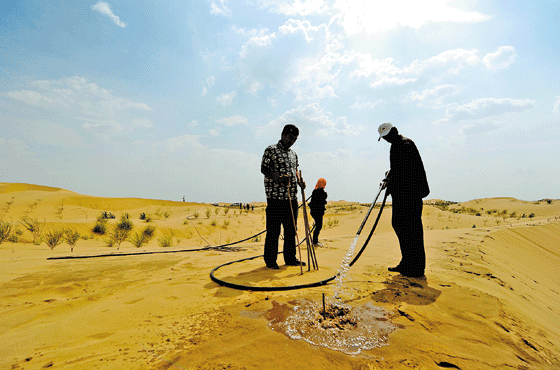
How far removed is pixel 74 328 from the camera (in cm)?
218

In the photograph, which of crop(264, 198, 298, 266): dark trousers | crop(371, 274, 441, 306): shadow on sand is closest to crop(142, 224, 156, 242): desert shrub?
crop(264, 198, 298, 266): dark trousers

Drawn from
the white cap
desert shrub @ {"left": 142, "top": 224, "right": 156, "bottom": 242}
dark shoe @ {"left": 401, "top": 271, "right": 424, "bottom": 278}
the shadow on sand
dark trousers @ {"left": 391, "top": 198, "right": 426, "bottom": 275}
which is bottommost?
desert shrub @ {"left": 142, "top": 224, "right": 156, "bottom": 242}

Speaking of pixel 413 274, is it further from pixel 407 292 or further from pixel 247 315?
pixel 247 315

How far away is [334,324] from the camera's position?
218cm

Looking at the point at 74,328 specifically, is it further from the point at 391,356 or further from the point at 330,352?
the point at 391,356

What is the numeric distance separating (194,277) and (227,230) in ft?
33.2

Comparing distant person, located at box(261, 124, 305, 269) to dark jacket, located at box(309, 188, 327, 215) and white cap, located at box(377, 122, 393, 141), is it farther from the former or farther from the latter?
dark jacket, located at box(309, 188, 327, 215)

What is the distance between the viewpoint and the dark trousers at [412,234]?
3.69 meters

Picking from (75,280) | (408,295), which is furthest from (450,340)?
(75,280)

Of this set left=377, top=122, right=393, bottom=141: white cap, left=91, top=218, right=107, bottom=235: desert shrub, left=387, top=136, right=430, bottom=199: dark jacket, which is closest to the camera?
left=387, top=136, right=430, bottom=199: dark jacket

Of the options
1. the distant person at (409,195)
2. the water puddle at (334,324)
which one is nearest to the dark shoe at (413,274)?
the distant person at (409,195)

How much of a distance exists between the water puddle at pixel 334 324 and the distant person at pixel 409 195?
1518mm

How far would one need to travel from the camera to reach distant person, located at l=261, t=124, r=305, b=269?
419 cm

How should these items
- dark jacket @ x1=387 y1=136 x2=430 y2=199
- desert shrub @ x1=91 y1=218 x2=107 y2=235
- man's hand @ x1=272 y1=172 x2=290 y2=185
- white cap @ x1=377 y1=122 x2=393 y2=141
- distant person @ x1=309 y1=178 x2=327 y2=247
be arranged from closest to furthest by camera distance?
dark jacket @ x1=387 y1=136 x2=430 y2=199
white cap @ x1=377 y1=122 x2=393 y2=141
man's hand @ x1=272 y1=172 x2=290 y2=185
distant person @ x1=309 y1=178 x2=327 y2=247
desert shrub @ x1=91 y1=218 x2=107 y2=235
